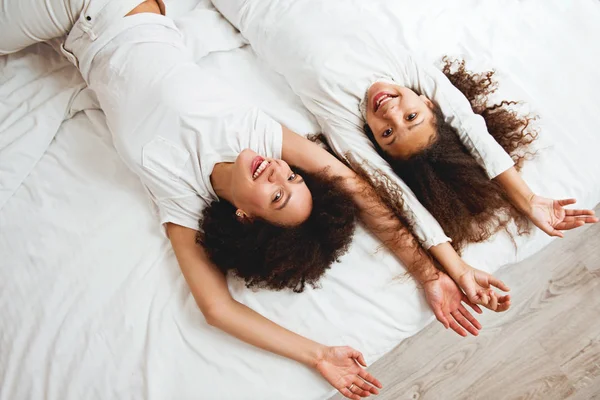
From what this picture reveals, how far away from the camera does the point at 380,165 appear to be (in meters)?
1.11

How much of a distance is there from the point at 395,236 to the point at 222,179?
0.44 m

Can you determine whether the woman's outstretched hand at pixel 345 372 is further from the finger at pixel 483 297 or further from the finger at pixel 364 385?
the finger at pixel 483 297

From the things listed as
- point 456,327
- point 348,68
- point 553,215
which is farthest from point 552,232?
point 348,68

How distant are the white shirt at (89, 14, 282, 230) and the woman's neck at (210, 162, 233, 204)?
0.04ft

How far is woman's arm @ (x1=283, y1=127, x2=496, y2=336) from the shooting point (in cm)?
105

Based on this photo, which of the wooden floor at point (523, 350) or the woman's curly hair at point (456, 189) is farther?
the wooden floor at point (523, 350)

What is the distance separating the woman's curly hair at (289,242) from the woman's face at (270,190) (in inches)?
1.1

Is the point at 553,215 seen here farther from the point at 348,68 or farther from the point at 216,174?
the point at 216,174

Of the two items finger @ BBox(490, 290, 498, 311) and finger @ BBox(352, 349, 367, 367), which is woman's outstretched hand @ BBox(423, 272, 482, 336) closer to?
finger @ BBox(490, 290, 498, 311)

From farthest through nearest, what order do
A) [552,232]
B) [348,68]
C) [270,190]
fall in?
[348,68]
[552,232]
[270,190]

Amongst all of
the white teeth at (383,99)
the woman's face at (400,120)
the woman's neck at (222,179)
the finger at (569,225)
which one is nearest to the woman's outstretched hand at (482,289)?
the finger at (569,225)

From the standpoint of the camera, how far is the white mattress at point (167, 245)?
1.03 meters

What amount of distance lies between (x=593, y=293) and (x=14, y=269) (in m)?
1.63

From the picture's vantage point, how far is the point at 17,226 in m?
1.13
